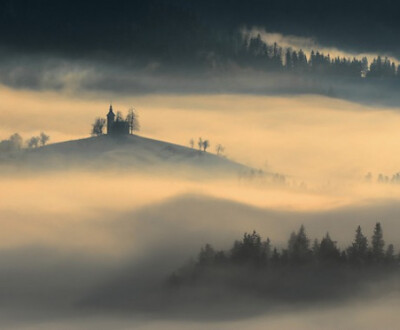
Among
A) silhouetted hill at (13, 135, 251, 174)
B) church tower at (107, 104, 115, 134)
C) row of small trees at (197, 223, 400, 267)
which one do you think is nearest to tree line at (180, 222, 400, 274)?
row of small trees at (197, 223, 400, 267)

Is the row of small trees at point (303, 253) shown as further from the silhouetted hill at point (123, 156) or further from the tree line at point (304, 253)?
the silhouetted hill at point (123, 156)

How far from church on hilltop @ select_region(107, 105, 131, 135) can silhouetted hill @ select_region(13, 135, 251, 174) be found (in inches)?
14.6

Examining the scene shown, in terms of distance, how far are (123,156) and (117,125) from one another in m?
2.31

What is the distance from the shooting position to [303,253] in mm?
45406

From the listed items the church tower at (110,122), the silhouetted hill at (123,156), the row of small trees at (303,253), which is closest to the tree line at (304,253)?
the row of small trees at (303,253)

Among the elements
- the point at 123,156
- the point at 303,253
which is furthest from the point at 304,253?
the point at 123,156

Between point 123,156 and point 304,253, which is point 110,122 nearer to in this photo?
point 123,156

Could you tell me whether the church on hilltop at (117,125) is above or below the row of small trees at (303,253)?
above

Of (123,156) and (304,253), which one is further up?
(123,156)

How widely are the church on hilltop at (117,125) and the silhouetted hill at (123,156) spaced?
→ 1.22 feet

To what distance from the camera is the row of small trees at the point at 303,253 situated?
1773 inches

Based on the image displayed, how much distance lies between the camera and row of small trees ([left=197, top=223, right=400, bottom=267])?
148 ft

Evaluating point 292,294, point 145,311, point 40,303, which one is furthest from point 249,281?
point 40,303

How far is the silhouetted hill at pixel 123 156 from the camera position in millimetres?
44375
